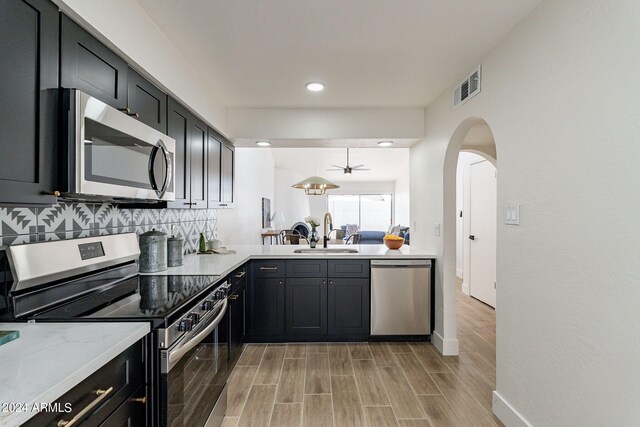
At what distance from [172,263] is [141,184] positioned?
0.91 m

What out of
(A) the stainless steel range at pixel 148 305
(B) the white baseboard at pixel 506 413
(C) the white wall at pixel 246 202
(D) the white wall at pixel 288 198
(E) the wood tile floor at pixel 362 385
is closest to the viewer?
(A) the stainless steel range at pixel 148 305

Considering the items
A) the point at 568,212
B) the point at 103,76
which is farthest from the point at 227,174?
the point at 568,212

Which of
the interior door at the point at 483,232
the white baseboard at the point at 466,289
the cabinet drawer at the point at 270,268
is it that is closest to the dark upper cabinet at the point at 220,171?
the cabinet drawer at the point at 270,268

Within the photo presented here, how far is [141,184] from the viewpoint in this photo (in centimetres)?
173

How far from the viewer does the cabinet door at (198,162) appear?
2.63m

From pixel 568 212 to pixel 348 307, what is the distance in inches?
84.3

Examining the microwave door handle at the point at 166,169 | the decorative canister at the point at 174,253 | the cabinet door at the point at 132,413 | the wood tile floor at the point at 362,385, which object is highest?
the microwave door handle at the point at 166,169

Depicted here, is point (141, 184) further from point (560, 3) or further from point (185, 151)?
point (560, 3)

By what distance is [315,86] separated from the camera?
2.90 metres

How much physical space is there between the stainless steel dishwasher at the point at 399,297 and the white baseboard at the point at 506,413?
3.76 ft

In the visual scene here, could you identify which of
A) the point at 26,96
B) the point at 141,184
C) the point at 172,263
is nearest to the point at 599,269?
the point at 141,184

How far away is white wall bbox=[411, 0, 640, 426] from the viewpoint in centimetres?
127

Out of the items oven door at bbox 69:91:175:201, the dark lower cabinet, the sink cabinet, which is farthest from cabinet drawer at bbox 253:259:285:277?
oven door at bbox 69:91:175:201

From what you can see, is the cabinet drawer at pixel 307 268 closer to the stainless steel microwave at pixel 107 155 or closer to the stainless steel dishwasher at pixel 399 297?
the stainless steel dishwasher at pixel 399 297
